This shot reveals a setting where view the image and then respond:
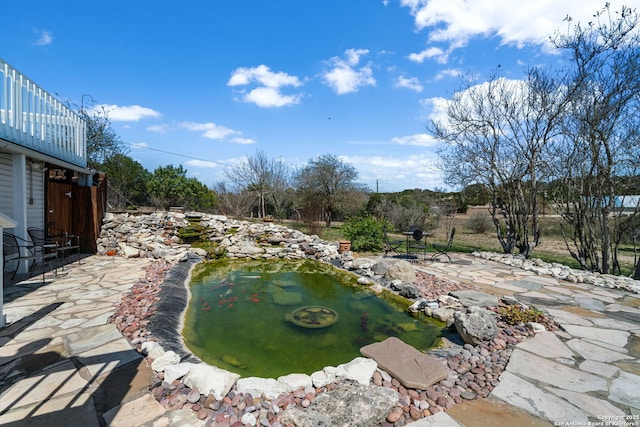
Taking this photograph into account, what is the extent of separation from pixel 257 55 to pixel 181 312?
909cm

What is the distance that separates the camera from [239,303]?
4195mm

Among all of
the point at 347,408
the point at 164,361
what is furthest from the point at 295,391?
the point at 164,361

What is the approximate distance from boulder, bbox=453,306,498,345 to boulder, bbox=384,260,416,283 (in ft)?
6.50

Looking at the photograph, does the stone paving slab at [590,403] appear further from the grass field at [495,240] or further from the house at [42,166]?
the house at [42,166]

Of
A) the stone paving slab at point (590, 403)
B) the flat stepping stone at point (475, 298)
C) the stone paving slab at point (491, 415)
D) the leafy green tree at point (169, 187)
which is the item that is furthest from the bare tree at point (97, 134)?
the stone paving slab at point (590, 403)

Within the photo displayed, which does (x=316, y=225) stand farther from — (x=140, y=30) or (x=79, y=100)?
(x=79, y=100)

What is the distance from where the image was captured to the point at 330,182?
1573cm

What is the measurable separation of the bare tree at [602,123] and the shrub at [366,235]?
459cm

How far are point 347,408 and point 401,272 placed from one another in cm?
361

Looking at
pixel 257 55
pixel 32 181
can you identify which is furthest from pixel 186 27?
pixel 32 181

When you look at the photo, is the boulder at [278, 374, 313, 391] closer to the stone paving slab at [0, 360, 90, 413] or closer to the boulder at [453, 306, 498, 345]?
the stone paving slab at [0, 360, 90, 413]

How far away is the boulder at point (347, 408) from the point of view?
64.4 inches

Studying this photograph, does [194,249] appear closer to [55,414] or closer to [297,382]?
[55,414]

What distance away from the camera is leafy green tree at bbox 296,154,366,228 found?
15.6 meters
